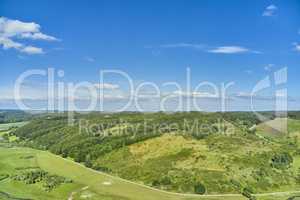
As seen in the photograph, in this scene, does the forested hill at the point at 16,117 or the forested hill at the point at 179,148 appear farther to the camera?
the forested hill at the point at 16,117

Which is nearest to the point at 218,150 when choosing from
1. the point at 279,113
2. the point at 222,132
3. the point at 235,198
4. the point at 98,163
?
the point at 222,132

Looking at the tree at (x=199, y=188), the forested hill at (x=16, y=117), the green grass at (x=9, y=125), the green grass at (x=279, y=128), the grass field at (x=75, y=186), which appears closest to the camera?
the grass field at (x=75, y=186)

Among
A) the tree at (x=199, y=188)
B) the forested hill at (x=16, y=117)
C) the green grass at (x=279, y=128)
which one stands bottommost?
the tree at (x=199, y=188)

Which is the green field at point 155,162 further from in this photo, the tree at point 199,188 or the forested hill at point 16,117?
the forested hill at point 16,117

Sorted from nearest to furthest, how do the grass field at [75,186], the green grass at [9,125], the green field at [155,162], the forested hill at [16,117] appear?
the grass field at [75,186] < the green field at [155,162] < the forested hill at [16,117] < the green grass at [9,125]

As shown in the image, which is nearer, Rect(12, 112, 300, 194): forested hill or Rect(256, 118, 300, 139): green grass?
Rect(12, 112, 300, 194): forested hill

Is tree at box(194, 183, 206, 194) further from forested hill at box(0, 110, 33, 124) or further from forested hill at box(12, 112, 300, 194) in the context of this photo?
forested hill at box(0, 110, 33, 124)

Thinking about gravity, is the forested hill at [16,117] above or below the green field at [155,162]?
above

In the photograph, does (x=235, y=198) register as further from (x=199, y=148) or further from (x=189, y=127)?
(x=189, y=127)

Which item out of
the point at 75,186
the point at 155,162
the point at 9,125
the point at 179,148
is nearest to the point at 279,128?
the point at 179,148

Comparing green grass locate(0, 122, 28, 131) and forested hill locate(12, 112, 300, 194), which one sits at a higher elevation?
green grass locate(0, 122, 28, 131)

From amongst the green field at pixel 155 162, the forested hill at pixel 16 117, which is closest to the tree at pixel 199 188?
the green field at pixel 155 162

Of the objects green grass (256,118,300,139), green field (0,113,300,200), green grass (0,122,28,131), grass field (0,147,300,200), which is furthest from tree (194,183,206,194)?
green grass (0,122,28,131)
